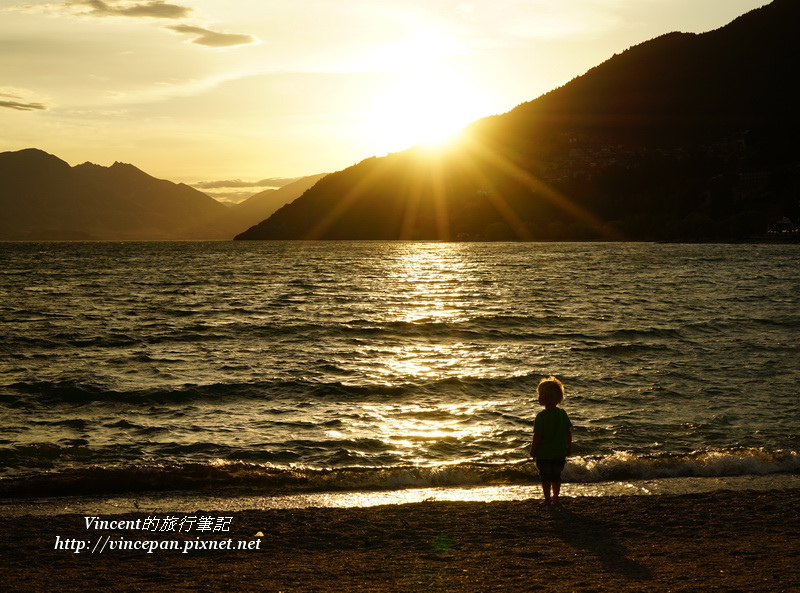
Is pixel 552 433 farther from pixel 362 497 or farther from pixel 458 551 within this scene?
pixel 362 497

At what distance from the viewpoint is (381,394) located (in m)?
21.0

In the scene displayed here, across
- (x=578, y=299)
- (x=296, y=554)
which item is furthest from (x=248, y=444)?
(x=578, y=299)

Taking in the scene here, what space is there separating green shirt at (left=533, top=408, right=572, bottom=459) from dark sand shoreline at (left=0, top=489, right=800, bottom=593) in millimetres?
777

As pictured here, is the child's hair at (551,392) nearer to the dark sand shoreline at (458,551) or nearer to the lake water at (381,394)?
the dark sand shoreline at (458,551)

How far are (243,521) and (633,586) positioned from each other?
17.3 feet

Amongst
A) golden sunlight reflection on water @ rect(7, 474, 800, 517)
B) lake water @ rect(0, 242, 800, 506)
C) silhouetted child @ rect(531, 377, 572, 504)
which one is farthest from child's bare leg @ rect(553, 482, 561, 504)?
lake water @ rect(0, 242, 800, 506)

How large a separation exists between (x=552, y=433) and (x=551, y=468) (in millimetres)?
544

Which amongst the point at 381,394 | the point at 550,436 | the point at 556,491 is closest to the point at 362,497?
the point at 556,491

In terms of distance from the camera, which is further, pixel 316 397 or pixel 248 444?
pixel 316 397

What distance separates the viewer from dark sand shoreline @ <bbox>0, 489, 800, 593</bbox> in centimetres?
808

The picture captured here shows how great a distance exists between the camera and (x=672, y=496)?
11492 millimetres

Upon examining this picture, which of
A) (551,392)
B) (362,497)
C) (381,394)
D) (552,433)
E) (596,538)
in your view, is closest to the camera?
(596,538)

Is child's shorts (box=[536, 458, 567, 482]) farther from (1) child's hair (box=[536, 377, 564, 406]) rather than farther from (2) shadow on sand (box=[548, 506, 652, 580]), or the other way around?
(1) child's hair (box=[536, 377, 564, 406])

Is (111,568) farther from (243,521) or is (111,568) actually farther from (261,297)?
(261,297)
